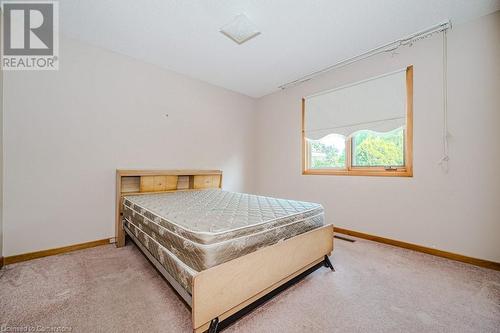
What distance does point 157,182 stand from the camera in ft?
9.73

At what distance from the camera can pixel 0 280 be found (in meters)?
1.75

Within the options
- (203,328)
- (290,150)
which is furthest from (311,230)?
(290,150)

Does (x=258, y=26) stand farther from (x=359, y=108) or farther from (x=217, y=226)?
(x=217, y=226)

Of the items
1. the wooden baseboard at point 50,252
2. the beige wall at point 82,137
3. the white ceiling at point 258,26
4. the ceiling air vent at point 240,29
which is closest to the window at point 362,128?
the white ceiling at point 258,26

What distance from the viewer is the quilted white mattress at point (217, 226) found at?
1.19 metres

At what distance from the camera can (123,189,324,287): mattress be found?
1.19m

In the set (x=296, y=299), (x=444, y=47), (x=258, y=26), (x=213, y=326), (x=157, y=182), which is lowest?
(x=296, y=299)

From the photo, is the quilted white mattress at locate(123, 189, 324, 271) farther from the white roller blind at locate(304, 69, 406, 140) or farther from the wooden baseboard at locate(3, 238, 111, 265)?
the white roller blind at locate(304, 69, 406, 140)

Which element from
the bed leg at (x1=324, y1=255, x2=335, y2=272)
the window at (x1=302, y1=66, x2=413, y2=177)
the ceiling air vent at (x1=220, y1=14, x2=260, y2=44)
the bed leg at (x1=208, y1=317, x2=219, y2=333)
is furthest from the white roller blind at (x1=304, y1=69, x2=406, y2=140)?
the bed leg at (x1=208, y1=317, x2=219, y2=333)

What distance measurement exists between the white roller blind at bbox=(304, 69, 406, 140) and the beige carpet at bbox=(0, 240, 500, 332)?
5.66 feet

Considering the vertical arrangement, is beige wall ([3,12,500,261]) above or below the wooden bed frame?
above

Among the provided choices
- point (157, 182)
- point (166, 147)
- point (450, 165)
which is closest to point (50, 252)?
point (157, 182)

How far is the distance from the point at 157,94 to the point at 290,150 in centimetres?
246
